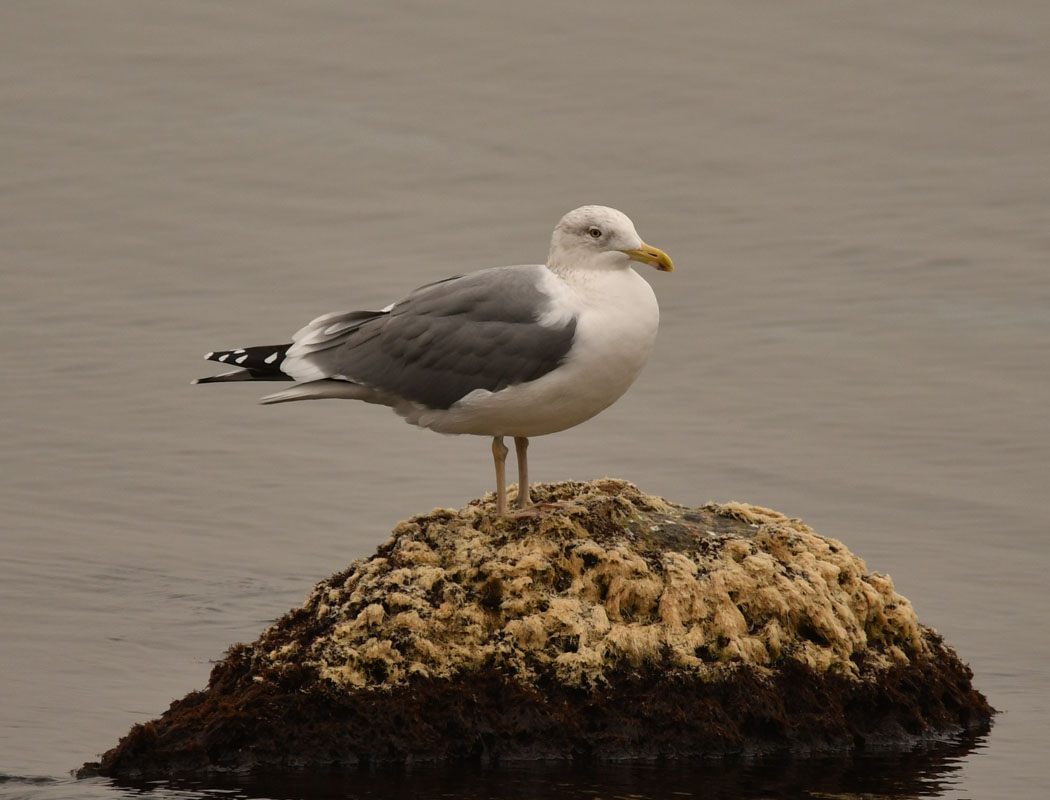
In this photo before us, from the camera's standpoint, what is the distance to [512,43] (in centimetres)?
2338

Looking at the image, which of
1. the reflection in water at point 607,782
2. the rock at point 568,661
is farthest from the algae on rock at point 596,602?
the reflection in water at point 607,782

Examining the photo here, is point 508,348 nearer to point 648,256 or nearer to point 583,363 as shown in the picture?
point 583,363

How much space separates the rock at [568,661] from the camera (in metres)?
8.52

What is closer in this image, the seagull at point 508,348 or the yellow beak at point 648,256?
A: the seagull at point 508,348

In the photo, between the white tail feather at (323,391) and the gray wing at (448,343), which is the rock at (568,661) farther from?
the white tail feather at (323,391)

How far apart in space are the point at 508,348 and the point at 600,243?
2.16 ft

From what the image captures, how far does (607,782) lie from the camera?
27.5ft

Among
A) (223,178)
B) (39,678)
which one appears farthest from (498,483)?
(223,178)

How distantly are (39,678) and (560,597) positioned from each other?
122 inches

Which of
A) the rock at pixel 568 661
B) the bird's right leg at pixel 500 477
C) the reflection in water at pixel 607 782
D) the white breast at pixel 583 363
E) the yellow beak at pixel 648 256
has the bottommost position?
the reflection in water at pixel 607 782

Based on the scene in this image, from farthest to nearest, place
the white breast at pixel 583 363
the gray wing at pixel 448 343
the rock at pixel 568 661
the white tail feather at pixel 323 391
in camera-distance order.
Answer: the white tail feather at pixel 323 391, the gray wing at pixel 448 343, the white breast at pixel 583 363, the rock at pixel 568 661

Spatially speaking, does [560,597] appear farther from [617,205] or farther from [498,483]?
[617,205]

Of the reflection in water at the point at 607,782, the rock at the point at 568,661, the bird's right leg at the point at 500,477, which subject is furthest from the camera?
the bird's right leg at the point at 500,477

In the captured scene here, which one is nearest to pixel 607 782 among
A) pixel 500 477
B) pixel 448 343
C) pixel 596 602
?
pixel 596 602
